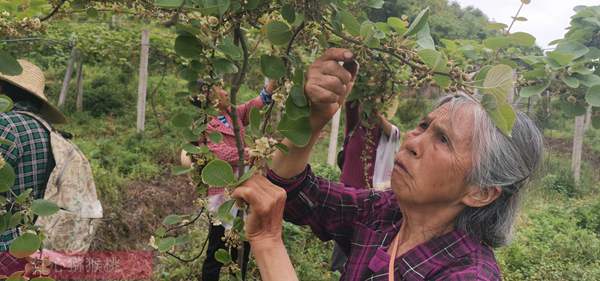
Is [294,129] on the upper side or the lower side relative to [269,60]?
lower

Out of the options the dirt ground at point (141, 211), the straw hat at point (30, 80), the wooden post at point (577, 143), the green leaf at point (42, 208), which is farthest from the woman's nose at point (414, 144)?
the wooden post at point (577, 143)

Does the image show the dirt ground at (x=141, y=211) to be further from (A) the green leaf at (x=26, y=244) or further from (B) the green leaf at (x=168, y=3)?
(B) the green leaf at (x=168, y=3)

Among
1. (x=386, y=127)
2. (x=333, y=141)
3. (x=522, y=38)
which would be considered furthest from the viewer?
(x=333, y=141)

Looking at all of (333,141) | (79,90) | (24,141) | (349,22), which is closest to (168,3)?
(349,22)

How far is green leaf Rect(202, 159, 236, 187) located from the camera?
87cm

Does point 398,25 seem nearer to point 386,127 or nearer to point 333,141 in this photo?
point 386,127

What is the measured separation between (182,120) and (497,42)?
0.74 m

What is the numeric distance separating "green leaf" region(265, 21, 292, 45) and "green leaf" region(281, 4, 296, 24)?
1 cm

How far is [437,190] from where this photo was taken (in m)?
1.15

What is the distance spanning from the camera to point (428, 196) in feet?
3.78

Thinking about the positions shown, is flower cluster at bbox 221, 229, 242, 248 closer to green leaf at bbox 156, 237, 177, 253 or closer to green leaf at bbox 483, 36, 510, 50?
green leaf at bbox 156, 237, 177, 253

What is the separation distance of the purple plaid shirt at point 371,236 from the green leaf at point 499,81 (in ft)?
1.32

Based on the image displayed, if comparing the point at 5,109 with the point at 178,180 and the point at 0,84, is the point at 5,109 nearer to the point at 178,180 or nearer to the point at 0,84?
the point at 0,84

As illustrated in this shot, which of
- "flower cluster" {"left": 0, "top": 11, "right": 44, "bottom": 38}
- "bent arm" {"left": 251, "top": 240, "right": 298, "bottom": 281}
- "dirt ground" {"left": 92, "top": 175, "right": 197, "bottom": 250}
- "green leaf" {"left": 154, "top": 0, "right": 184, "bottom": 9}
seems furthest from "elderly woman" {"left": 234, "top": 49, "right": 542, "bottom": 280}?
"dirt ground" {"left": 92, "top": 175, "right": 197, "bottom": 250}
